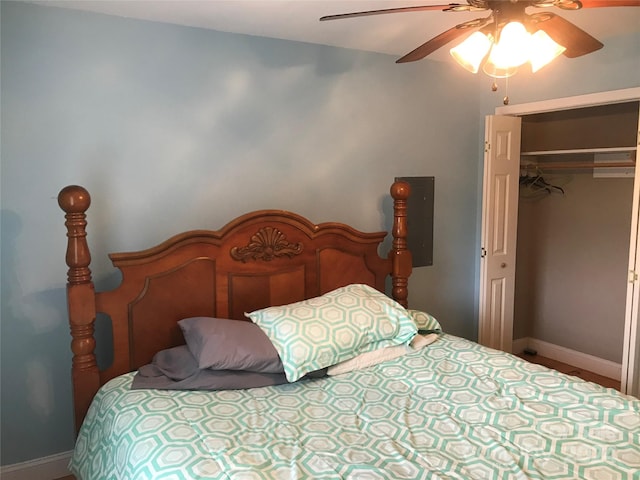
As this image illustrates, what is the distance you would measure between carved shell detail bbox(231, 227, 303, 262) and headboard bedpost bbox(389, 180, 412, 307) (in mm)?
664

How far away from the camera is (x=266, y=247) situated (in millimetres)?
2777

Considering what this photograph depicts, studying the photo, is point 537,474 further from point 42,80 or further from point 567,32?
point 42,80

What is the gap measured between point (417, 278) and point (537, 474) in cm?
217

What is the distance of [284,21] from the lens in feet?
8.76

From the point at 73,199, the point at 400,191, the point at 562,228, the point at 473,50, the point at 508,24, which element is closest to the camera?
the point at 508,24

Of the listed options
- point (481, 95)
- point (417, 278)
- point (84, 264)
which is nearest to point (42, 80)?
point (84, 264)

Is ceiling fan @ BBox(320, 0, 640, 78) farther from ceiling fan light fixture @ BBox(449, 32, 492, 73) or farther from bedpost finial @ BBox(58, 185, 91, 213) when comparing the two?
bedpost finial @ BBox(58, 185, 91, 213)

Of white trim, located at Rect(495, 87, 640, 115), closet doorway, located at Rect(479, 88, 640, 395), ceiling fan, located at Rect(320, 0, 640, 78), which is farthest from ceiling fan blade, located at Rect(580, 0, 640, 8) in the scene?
closet doorway, located at Rect(479, 88, 640, 395)

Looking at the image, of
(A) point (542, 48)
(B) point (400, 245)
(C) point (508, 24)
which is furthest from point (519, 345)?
(C) point (508, 24)

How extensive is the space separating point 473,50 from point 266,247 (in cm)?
140

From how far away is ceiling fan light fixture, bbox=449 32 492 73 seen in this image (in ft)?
6.31

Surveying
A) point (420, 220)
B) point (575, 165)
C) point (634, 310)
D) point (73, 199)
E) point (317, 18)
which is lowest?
point (634, 310)

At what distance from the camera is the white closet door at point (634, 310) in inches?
117

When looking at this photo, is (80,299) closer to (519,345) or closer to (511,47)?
(511,47)
